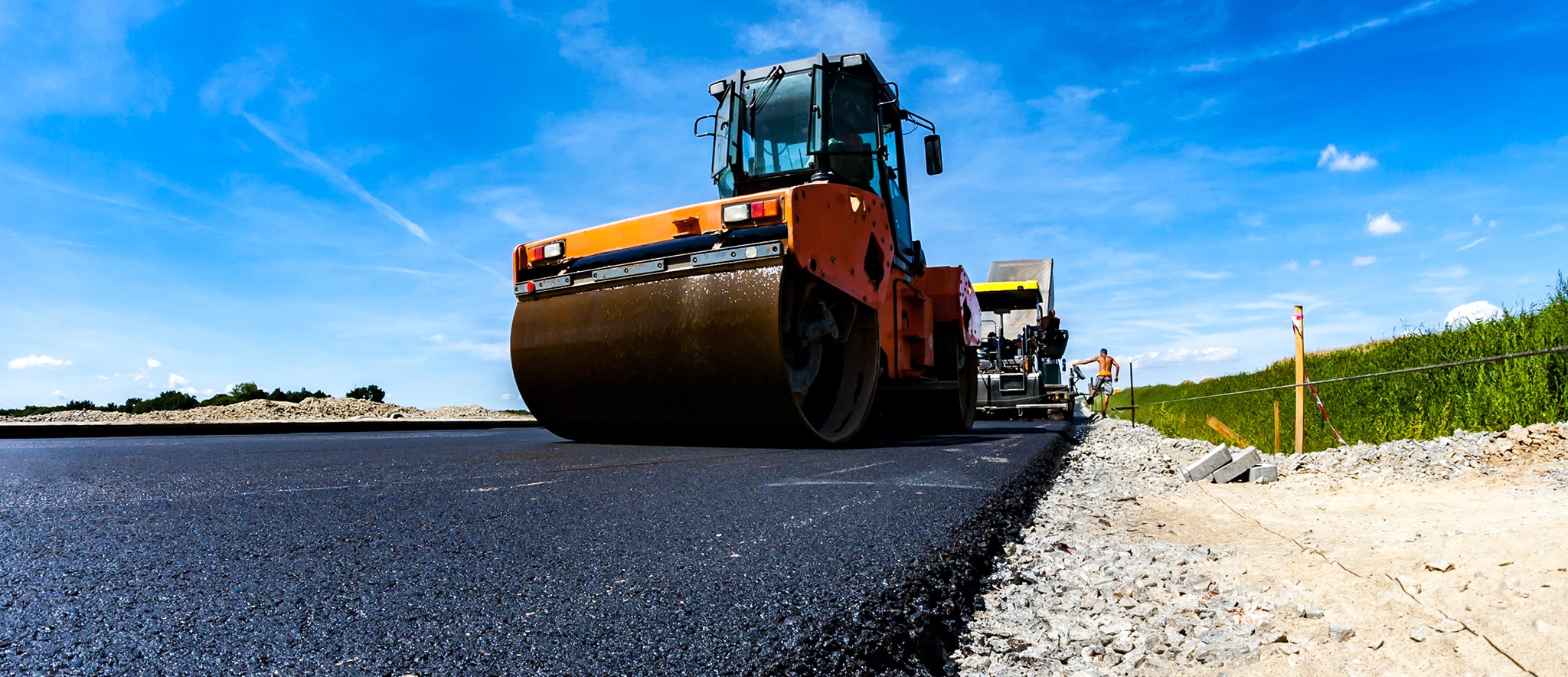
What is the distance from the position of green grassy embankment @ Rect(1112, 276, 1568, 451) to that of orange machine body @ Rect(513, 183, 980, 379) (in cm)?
376

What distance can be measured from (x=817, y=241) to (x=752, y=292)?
59 cm

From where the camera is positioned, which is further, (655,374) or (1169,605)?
(655,374)

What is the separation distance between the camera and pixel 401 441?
5875 mm

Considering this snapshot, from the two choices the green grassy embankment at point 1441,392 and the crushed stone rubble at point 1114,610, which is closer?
the crushed stone rubble at point 1114,610

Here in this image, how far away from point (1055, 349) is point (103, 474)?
1530 centimetres

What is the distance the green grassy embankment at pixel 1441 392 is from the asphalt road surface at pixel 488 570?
16.6 ft

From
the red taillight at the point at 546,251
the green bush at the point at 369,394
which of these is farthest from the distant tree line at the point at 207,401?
the red taillight at the point at 546,251

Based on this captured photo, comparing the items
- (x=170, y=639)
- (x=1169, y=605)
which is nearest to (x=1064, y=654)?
(x=1169, y=605)

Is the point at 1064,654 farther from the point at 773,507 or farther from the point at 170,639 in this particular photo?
the point at 170,639

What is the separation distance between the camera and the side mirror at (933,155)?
21.1 feet

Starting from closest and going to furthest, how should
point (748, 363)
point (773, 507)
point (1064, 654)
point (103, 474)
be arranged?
point (1064, 654) < point (773, 507) < point (103, 474) < point (748, 363)

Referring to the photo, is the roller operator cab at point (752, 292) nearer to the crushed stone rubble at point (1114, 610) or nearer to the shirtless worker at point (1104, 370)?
the crushed stone rubble at point (1114, 610)

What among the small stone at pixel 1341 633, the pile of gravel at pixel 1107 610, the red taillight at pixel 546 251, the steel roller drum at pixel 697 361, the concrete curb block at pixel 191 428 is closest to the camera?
the pile of gravel at pixel 1107 610

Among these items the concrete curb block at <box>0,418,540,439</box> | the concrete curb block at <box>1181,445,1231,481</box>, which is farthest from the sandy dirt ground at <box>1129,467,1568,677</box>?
the concrete curb block at <box>0,418,540,439</box>
